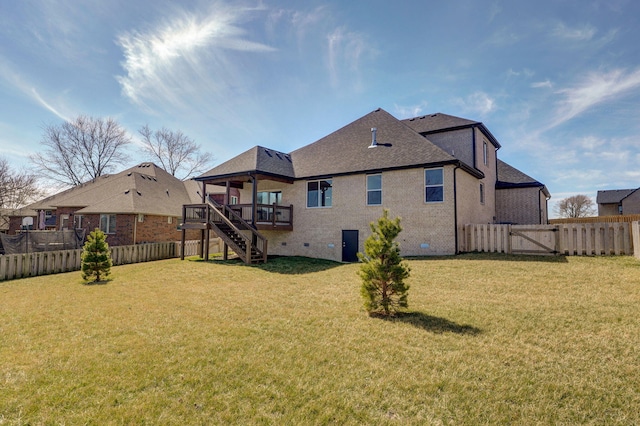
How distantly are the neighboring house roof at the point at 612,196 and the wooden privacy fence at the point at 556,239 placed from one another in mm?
48417

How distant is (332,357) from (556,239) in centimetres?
1154

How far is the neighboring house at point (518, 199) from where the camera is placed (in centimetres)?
1870

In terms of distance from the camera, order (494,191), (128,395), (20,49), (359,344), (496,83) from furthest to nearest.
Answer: (494,191) → (496,83) → (20,49) → (359,344) → (128,395)

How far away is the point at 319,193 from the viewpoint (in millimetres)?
17250

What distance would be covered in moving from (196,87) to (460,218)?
1377 cm

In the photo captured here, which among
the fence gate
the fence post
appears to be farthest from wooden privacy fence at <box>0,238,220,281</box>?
the fence post

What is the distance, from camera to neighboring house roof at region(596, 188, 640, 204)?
46000mm

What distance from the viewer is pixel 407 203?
14.5m

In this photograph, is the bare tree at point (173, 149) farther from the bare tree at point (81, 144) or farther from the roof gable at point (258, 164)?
the roof gable at point (258, 164)

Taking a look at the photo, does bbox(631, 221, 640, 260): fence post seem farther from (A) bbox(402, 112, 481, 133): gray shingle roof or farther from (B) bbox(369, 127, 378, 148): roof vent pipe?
(B) bbox(369, 127, 378, 148): roof vent pipe

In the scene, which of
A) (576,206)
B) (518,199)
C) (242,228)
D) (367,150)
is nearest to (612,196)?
(576,206)

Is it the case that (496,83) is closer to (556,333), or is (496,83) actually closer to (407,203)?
(407,203)

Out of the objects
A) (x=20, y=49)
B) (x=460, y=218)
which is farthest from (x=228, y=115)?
(x=460, y=218)

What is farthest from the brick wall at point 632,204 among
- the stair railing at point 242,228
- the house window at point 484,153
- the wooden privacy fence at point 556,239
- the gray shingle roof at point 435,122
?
the stair railing at point 242,228
